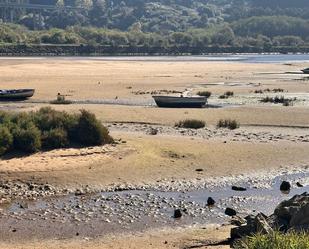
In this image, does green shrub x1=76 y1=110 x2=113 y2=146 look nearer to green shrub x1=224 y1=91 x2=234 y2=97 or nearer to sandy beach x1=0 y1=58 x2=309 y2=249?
sandy beach x1=0 y1=58 x2=309 y2=249

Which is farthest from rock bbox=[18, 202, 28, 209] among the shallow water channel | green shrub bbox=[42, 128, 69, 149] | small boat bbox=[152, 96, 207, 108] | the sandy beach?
small boat bbox=[152, 96, 207, 108]

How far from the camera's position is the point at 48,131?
24.9m

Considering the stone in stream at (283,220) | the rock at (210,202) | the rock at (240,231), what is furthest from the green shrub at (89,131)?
the rock at (240,231)

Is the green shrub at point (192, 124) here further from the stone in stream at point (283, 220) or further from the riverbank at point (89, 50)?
the riverbank at point (89, 50)

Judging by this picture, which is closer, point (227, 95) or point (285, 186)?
point (285, 186)

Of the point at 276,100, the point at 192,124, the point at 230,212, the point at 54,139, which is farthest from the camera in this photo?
the point at 276,100

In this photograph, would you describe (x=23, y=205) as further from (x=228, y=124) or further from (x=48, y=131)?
(x=228, y=124)

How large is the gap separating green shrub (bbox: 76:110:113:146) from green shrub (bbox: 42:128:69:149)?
2.77 feet

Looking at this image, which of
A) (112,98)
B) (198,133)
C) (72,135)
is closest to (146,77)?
(112,98)

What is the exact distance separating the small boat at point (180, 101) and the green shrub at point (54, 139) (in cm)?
1905

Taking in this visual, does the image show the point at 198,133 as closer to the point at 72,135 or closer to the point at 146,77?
the point at 72,135

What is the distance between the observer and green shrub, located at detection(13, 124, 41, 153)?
23078mm

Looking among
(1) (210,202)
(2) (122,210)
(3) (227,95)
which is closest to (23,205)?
(2) (122,210)

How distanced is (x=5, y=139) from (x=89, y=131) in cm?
372
